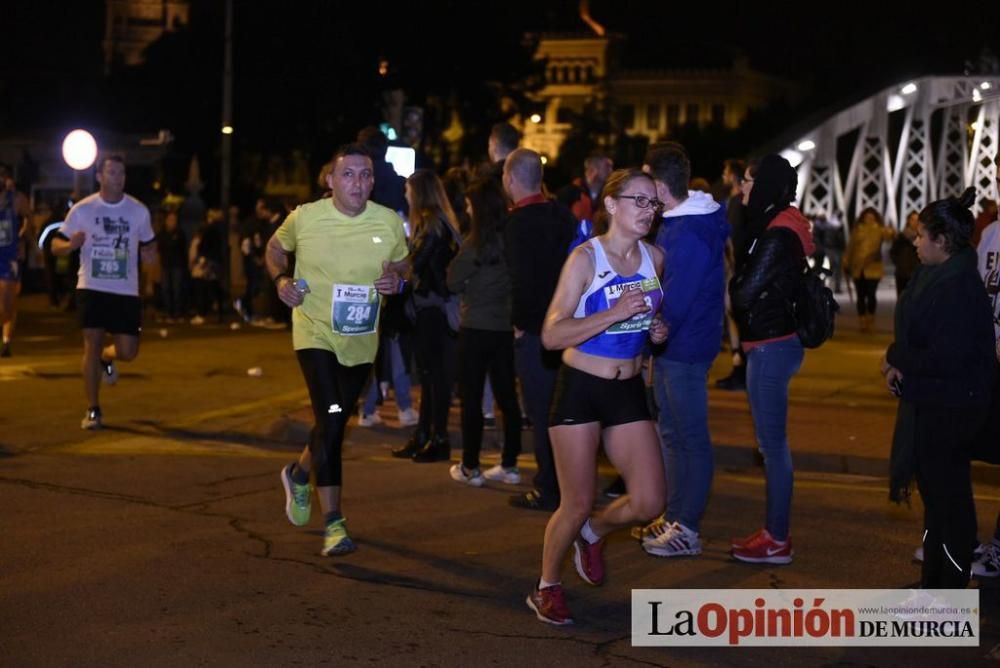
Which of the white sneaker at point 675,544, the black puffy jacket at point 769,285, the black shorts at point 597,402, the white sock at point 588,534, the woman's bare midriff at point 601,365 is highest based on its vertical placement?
the black puffy jacket at point 769,285

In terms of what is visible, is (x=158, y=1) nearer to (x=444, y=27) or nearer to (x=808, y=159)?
(x=444, y=27)

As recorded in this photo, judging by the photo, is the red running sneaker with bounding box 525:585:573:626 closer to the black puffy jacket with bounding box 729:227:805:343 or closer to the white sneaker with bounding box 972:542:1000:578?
the black puffy jacket with bounding box 729:227:805:343

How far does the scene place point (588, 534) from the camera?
7188 millimetres

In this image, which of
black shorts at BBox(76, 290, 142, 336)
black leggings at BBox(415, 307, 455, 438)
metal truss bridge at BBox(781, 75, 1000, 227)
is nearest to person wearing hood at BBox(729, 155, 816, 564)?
black leggings at BBox(415, 307, 455, 438)

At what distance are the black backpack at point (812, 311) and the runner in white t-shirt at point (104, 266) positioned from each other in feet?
19.7

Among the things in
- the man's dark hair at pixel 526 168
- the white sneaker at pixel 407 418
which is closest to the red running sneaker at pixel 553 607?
the man's dark hair at pixel 526 168

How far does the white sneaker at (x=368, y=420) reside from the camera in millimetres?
12633

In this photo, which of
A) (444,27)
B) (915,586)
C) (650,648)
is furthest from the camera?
(444,27)

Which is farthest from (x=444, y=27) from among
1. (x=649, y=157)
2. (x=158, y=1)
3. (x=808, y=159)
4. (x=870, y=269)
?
(x=158, y=1)

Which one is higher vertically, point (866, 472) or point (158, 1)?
point (158, 1)

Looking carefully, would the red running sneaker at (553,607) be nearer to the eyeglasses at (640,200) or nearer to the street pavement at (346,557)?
the street pavement at (346,557)

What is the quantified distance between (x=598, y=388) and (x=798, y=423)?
6890mm

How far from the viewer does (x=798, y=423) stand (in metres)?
13.2

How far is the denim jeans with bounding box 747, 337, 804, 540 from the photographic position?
792 cm
